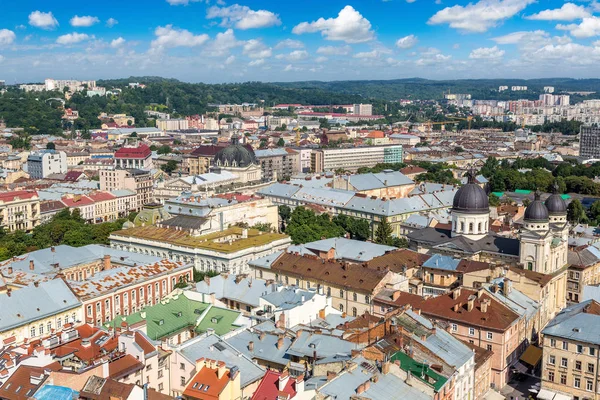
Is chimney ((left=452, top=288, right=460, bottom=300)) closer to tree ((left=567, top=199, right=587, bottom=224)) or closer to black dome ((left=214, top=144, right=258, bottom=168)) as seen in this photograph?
tree ((left=567, top=199, right=587, bottom=224))

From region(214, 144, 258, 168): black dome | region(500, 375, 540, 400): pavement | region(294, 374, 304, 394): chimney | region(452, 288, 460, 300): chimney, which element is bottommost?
region(500, 375, 540, 400): pavement

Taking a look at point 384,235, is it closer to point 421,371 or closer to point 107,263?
point 107,263

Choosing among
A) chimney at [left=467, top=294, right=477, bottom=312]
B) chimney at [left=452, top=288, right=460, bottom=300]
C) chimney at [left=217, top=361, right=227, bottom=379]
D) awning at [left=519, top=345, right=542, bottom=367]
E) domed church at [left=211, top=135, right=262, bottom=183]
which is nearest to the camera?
chimney at [left=217, top=361, right=227, bottom=379]

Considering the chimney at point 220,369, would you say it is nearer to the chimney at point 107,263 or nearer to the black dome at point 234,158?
the chimney at point 107,263

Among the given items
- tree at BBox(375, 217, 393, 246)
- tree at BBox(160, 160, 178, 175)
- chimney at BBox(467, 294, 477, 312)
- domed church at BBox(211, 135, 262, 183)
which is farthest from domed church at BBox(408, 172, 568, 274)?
tree at BBox(160, 160, 178, 175)

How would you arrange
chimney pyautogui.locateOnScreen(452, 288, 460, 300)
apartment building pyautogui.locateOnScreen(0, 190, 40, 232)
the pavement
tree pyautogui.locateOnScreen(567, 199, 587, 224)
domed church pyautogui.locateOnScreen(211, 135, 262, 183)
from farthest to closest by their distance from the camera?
domed church pyautogui.locateOnScreen(211, 135, 262, 183) → tree pyautogui.locateOnScreen(567, 199, 587, 224) → apartment building pyautogui.locateOnScreen(0, 190, 40, 232) → chimney pyautogui.locateOnScreen(452, 288, 460, 300) → the pavement

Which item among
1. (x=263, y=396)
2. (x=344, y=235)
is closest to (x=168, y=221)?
(x=344, y=235)
